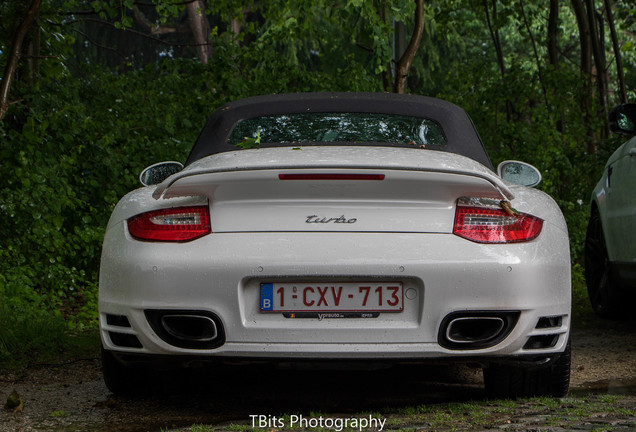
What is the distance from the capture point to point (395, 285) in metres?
4.03

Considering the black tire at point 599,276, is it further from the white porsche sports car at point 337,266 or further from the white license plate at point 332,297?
the white license plate at point 332,297

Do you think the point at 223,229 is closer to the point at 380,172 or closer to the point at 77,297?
the point at 380,172

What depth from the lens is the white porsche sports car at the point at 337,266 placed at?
Result: 4.01 m

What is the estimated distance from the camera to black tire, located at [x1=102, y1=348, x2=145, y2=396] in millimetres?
4770

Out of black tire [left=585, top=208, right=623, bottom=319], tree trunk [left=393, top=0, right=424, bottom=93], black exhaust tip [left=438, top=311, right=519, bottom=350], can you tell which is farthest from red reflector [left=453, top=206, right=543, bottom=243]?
tree trunk [left=393, top=0, right=424, bottom=93]

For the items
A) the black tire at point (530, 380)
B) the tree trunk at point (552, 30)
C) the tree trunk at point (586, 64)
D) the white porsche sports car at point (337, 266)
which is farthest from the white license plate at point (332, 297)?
the tree trunk at point (552, 30)

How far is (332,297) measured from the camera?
4031 millimetres

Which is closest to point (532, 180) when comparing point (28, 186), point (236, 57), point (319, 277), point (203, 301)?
point (319, 277)

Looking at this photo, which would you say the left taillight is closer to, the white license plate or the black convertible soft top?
the white license plate

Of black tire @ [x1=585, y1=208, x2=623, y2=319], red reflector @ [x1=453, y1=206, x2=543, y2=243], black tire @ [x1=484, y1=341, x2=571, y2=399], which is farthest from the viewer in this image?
black tire @ [x1=585, y1=208, x2=623, y2=319]

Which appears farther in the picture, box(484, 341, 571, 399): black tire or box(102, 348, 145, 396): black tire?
box(102, 348, 145, 396): black tire

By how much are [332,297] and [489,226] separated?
0.69 metres

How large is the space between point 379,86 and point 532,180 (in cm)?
910

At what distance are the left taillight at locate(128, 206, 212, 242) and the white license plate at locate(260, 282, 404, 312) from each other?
14.3 inches
